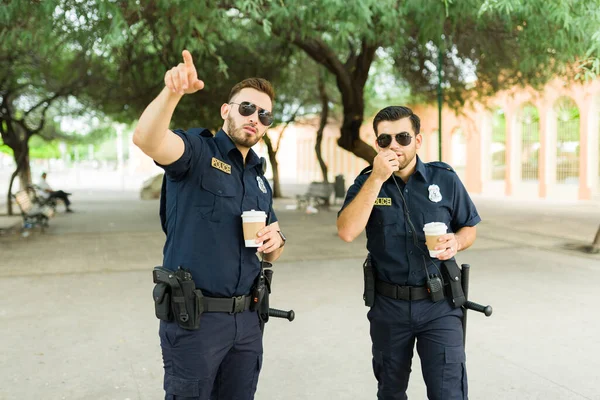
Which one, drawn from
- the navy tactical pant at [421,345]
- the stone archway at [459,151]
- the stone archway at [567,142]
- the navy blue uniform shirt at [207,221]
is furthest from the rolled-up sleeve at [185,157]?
the stone archway at [459,151]

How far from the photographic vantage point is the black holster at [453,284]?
10.2 ft

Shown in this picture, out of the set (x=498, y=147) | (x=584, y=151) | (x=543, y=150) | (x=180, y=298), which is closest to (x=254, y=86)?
(x=180, y=298)

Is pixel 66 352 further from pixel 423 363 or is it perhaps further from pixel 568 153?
pixel 568 153

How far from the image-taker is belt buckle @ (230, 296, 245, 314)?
2.74 metres

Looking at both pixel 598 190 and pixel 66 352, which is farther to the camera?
pixel 598 190

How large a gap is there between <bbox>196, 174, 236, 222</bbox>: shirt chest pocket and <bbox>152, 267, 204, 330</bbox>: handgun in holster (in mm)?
260

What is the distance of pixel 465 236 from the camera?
327 centimetres

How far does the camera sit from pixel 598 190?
23875 millimetres

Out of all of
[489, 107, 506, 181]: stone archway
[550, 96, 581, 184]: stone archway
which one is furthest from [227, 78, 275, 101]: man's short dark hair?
[489, 107, 506, 181]: stone archway

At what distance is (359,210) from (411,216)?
317 mm

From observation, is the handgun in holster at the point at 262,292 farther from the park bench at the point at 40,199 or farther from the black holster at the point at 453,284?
the park bench at the point at 40,199

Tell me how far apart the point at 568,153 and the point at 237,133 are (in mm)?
24852

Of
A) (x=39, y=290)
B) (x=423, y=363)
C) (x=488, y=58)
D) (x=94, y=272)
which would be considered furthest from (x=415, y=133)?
(x=488, y=58)

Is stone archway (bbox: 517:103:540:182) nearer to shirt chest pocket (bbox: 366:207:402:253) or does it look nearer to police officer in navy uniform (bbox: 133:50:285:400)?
shirt chest pocket (bbox: 366:207:402:253)
